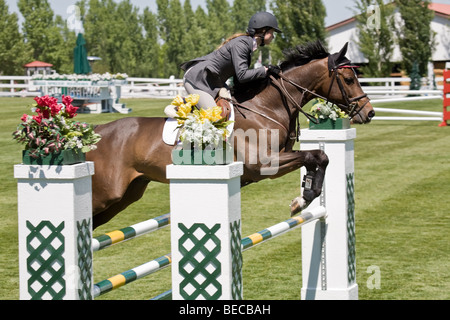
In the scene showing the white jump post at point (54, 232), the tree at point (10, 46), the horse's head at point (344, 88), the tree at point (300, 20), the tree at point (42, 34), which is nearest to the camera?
the white jump post at point (54, 232)

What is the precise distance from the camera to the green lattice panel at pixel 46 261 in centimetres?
382

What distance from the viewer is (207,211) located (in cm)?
407

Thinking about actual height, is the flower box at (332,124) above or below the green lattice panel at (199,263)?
above

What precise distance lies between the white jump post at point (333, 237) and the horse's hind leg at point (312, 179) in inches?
3.1

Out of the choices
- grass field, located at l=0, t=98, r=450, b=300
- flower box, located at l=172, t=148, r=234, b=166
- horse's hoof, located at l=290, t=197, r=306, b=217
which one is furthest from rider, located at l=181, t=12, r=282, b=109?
flower box, located at l=172, t=148, r=234, b=166

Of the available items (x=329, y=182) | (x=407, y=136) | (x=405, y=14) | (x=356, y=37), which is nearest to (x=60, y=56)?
(x=356, y=37)

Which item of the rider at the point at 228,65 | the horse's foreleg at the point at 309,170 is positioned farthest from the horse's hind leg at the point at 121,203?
the horse's foreleg at the point at 309,170

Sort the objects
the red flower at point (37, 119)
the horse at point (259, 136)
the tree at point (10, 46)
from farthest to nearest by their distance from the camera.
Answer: the tree at point (10, 46), the horse at point (259, 136), the red flower at point (37, 119)

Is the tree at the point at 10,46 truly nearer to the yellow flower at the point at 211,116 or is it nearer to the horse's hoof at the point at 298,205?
the horse's hoof at the point at 298,205

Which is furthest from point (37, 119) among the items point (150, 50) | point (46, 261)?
point (150, 50)

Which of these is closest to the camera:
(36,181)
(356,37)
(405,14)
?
(36,181)

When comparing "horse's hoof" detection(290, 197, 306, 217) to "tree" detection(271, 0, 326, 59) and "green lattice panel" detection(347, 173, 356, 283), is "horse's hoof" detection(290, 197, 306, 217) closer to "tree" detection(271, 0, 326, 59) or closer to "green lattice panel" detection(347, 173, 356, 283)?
"green lattice panel" detection(347, 173, 356, 283)

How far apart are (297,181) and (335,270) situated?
6.47 metres
